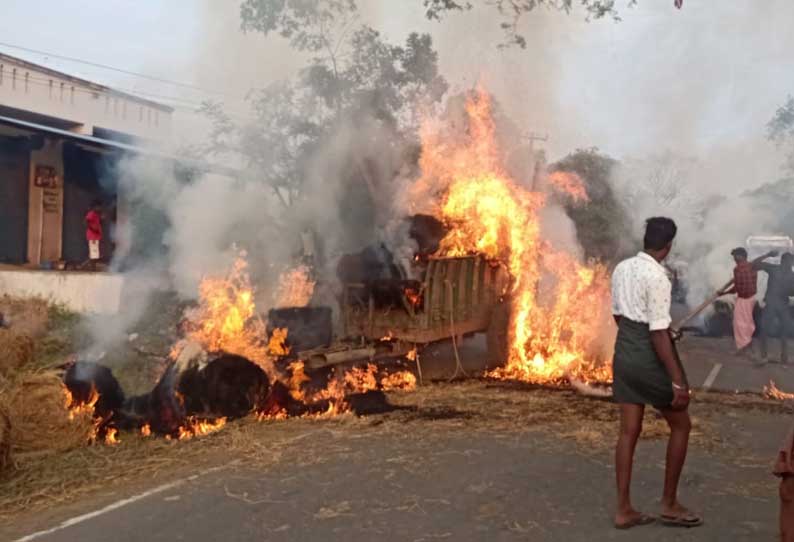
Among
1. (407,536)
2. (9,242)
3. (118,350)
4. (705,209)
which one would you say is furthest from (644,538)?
(705,209)

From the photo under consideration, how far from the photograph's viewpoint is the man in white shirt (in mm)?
4410

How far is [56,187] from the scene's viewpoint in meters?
16.3

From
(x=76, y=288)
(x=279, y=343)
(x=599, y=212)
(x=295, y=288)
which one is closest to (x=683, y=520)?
(x=279, y=343)

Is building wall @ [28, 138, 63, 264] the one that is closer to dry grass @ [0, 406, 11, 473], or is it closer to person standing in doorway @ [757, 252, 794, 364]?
dry grass @ [0, 406, 11, 473]

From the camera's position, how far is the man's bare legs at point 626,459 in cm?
448

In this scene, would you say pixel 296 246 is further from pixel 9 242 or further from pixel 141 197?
pixel 9 242

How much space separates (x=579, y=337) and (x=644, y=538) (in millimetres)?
7227

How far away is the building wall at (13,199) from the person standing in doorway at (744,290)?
13.7 metres

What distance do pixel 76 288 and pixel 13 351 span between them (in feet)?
13.8

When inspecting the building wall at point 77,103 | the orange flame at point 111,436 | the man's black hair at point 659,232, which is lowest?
the orange flame at point 111,436

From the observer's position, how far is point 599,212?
1030 inches

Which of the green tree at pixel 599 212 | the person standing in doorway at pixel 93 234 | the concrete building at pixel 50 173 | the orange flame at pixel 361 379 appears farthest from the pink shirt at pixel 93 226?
the green tree at pixel 599 212

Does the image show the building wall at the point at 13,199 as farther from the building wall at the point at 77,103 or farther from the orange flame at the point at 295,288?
the orange flame at the point at 295,288

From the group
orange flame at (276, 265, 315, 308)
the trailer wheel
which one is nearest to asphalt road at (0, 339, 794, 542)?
orange flame at (276, 265, 315, 308)
